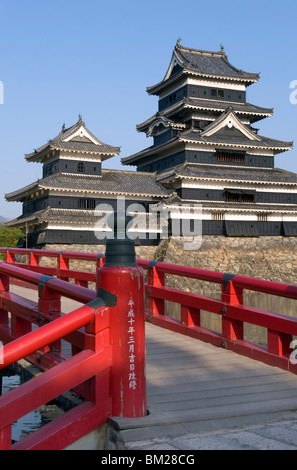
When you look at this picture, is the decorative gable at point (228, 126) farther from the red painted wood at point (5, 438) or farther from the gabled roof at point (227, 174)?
the red painted wood at point (5, 438)

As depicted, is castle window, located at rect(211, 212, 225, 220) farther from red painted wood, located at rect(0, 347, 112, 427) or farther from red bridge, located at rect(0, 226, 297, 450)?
red painted wood, located at rect(0, 347, 112, 427)

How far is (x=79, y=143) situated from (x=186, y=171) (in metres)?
7.40

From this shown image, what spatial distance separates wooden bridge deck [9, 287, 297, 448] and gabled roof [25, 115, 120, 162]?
88.4 ft

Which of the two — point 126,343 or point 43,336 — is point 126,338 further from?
point 43,336

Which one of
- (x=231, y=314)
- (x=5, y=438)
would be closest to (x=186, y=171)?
(x=231, y=314)

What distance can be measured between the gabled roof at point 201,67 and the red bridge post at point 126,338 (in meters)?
34.2

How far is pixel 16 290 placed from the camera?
10.6m

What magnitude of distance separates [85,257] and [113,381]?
5.50 meters

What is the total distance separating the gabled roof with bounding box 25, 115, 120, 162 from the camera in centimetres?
3077

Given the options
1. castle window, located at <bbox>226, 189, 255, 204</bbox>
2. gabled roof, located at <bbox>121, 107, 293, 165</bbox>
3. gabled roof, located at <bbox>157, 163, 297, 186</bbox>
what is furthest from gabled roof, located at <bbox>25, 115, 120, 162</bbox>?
castle window, located at <bbox>226, 189, 255, 204</bbox>

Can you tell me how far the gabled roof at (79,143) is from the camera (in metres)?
30.8

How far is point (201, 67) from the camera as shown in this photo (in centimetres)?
3775

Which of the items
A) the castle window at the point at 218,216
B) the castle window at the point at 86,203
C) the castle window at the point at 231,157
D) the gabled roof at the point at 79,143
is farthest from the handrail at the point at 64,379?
the castle window at the point at 231,157

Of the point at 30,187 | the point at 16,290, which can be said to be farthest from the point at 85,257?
the point at 30,187
